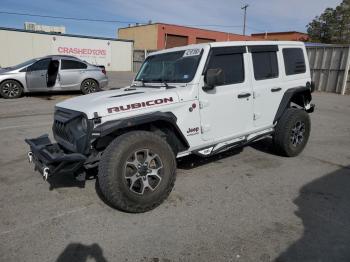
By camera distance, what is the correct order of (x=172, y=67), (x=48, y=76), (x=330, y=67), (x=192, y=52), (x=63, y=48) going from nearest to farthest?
1. (x=192, y=52)
2. (x=172, y=67)
3. (x=48, y=76)
4. (x=330, y=67)
5. (x=63, y=48)

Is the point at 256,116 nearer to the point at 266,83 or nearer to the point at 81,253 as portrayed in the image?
the point at 266,83

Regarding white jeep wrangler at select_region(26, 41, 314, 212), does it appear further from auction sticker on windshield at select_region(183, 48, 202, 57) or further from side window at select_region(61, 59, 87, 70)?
side window at select_region(61, 59, 87, 70)

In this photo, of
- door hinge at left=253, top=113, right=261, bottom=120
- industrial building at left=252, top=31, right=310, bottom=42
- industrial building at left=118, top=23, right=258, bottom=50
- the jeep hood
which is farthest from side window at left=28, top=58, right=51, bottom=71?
industrial building at left=252, top=31, right=310, bottom=42

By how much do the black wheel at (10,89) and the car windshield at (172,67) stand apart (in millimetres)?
8840

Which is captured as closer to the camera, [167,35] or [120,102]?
[120,102]

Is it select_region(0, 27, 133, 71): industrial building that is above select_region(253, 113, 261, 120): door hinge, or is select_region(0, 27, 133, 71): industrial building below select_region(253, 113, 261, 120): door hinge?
above

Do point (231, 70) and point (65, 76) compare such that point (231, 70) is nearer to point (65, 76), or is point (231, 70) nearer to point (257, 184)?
point (257, 184)

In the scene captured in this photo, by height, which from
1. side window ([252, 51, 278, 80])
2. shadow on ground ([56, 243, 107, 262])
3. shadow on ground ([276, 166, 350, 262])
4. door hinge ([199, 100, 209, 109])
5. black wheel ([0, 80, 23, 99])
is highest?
side window ([252, 51, 278, 80])

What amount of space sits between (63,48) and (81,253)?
31.2m

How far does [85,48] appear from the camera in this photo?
1286 inches

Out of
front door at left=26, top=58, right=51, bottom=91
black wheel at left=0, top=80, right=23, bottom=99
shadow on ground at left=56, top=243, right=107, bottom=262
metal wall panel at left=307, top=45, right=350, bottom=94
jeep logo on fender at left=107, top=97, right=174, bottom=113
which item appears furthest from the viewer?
metal wall panel at left=307, top=45, right=350, bottom=94

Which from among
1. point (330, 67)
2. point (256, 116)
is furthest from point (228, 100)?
point (330, 67)

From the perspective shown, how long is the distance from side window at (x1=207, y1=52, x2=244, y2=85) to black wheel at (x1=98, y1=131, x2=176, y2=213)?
58.5 inches

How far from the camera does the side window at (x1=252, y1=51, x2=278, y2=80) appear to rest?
4.97 meters
